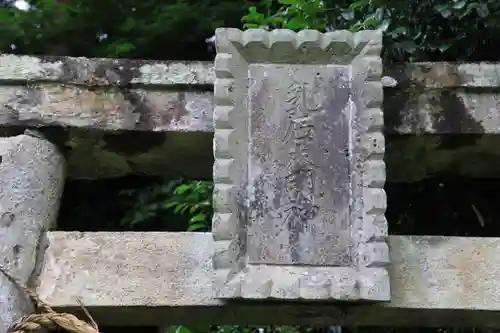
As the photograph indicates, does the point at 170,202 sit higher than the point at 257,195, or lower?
higher

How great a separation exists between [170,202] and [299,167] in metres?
1.48

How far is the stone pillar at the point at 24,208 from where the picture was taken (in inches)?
62.2

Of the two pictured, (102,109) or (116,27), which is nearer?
(102,109)

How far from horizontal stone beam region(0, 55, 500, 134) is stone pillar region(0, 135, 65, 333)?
0.08 m

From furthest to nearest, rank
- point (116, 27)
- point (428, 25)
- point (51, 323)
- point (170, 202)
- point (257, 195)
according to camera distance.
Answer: point (116, 27) → point (170, 202) → point (428, 25) → point (257, 195) → point (51, 323)

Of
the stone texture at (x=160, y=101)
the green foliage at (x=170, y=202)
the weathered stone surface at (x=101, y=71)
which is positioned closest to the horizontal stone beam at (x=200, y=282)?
the stone texture at (x=160, y=101)

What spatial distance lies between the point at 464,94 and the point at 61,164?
109 centimetres

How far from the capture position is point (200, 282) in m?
1.60

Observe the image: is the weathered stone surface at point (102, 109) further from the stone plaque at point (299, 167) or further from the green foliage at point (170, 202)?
the green foliage at point (170, 202)

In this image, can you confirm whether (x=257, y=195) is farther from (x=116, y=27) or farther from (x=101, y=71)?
(x=116, y=27)

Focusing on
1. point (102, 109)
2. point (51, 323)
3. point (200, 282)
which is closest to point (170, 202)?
point (102, 109)

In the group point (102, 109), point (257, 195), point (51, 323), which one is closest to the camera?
point (51, 323)

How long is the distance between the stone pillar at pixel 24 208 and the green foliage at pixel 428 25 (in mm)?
945

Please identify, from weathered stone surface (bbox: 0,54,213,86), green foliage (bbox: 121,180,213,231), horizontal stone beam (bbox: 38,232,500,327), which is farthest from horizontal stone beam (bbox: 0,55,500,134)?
green foliage (bbox: 121,180,213,231)
